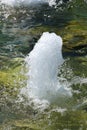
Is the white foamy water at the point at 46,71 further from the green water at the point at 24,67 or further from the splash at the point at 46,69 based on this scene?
the green water at the point at 24,67

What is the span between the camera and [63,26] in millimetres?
17625

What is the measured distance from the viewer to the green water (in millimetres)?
9773

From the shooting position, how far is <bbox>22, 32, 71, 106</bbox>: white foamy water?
11.4 meters

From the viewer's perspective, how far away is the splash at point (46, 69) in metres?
11.4

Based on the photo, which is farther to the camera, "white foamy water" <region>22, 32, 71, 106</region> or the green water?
"white foamy water" <region>22, 32, 71, 106</region>

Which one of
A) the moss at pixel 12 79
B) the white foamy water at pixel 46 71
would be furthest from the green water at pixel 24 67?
the white foamy water at pixel 46 71

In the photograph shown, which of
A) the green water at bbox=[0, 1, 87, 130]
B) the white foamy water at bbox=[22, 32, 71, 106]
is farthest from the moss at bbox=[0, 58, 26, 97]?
the white foamy water at bbox=[22, 32, 71, 106]

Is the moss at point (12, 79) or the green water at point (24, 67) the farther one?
the moss at point (12, 79)

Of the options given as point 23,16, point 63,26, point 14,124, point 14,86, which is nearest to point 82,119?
point 14,124

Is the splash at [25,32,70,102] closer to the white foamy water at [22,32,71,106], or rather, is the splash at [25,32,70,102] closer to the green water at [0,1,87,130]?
the white foamy water at [22,32,71,106]

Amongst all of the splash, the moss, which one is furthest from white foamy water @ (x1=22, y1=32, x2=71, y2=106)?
the moss

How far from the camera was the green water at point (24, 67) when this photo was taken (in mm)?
9773

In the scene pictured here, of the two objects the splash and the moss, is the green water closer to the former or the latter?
the moss

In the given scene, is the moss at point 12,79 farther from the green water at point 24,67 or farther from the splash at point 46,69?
the splash at point 46,69
